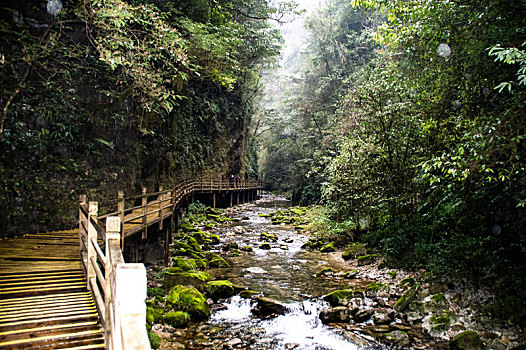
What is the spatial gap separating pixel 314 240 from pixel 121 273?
42.0ft

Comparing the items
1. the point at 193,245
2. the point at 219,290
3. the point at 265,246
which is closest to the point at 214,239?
the point at 193,245

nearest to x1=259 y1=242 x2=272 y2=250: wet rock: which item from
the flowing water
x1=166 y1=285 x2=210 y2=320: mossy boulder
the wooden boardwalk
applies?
the flowing water

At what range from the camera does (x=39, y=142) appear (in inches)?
391

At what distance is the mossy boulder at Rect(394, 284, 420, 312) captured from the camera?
7255 mm

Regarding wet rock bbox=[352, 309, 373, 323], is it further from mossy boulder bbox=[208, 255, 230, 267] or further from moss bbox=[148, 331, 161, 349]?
mossy boulder bbox=[208, 255, 230, 267]

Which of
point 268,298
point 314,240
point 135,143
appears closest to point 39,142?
point 135,143

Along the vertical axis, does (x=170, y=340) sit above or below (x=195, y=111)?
below

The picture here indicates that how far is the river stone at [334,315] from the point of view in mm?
6902

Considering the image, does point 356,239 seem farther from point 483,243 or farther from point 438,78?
point 438,78

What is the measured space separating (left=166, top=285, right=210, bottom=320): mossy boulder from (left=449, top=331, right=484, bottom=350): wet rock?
4710mm

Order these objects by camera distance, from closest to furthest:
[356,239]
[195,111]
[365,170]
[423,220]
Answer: [423,220] < [365,170] < [356,239] < [195,111]

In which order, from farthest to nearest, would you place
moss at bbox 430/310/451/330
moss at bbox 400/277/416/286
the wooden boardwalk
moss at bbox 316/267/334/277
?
moss at bbox 316/267/334/277 → moss at bbox 400/277/416/286 → moss at bbox 430/310/451/330 → the wooden boardwalk

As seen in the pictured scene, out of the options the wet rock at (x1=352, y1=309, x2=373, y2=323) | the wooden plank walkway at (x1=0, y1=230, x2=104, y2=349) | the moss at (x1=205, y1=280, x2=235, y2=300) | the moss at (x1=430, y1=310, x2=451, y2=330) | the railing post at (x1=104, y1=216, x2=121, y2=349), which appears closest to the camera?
the railing post at (x1=104, y1=216, x2=121, y2=349)

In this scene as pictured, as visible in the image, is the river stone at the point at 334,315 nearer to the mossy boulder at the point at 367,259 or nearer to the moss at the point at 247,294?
the moss at the point at 247,294
